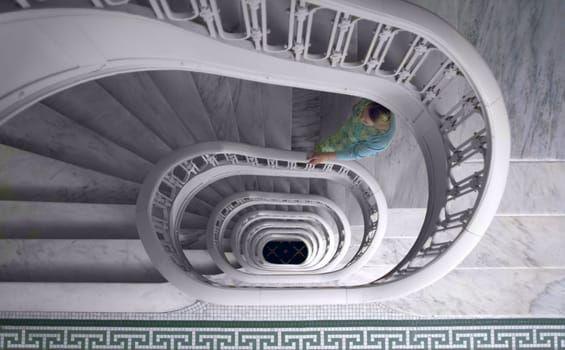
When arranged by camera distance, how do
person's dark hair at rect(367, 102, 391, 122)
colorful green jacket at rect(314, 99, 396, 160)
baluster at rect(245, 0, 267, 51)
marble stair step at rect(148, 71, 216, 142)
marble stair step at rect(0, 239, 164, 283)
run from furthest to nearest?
marble stair step at rect(148, 71, 216, 142) → marble stair step at rect(0, 239, 164, 283) → colorful green jacket at rect(314, 99, 396, 160) → person's dark hair at rect(367, 102, 391, 122) → baluster at rect(245, 0, 267, 51)

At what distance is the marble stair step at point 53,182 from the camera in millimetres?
2701

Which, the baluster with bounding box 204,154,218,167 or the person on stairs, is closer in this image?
the person on stairs

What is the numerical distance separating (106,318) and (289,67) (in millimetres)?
2642

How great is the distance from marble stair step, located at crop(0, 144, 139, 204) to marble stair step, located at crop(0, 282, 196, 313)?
24.7 inches

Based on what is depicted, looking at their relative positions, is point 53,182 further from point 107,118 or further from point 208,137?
point 208,137

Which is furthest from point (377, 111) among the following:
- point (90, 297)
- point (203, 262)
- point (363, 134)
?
point (90, 297)

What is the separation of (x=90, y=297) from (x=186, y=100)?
1.53m

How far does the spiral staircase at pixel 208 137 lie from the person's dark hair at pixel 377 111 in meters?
0.15

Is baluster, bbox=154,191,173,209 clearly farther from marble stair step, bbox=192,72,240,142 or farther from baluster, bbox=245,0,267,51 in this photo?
baluster, bbox=245,0,267,51

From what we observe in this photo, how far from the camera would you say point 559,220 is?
10.4ft

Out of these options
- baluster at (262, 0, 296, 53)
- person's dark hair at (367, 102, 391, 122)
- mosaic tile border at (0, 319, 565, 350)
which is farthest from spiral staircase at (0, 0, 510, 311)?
mosaic tile border at (0, 319, 565, 350)

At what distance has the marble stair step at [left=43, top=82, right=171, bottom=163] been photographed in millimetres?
2824

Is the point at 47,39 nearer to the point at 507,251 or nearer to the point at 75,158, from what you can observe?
the point at 75,158

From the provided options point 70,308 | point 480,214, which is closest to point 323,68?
point 480,214
